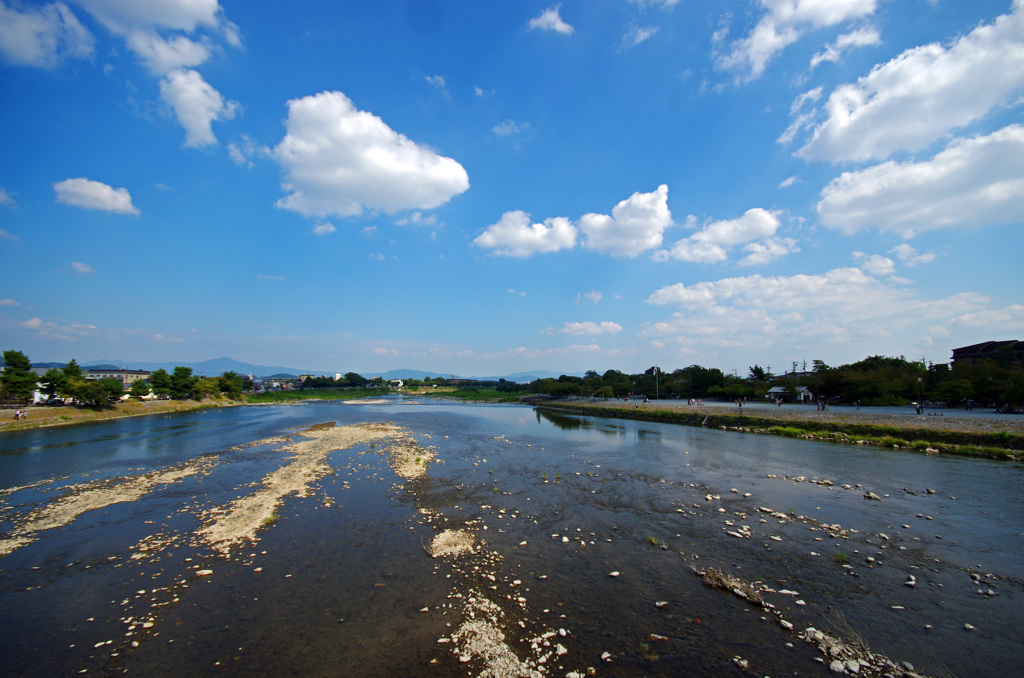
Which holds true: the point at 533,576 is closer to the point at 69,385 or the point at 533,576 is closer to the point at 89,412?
the point at 89,412

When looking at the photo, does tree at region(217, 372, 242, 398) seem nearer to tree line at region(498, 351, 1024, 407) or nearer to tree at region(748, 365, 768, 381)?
tree line at region(498, 351, 1024, 407)

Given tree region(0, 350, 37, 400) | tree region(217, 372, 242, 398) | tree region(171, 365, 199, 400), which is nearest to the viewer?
tree region(0, 350, 37, 400)

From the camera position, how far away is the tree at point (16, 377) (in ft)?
171

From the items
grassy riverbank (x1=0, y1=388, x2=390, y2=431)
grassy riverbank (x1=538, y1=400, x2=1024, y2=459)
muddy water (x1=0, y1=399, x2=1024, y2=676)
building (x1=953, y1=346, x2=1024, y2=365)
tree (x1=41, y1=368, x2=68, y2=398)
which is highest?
building (x1=953, y1=346, x2=1024, y2=365)

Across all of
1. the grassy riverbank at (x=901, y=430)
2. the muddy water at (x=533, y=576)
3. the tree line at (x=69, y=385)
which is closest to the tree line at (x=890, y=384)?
the grassy riverbank at (x=901, y=430)

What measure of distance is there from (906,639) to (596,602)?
6.17 meters

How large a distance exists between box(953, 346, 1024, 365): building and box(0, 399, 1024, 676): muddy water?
62141mm

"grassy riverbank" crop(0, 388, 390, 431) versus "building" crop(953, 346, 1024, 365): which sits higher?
"building" crop(953, 346, 1024, 365)

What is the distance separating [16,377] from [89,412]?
9.51 meters

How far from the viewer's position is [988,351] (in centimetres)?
6544

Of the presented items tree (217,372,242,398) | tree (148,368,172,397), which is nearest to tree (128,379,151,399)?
tree (148,368,172,397)

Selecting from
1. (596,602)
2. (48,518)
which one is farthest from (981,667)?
(48,518)

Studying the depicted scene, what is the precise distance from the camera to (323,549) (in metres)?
12.1

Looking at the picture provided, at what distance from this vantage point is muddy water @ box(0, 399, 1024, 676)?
7.38 m
